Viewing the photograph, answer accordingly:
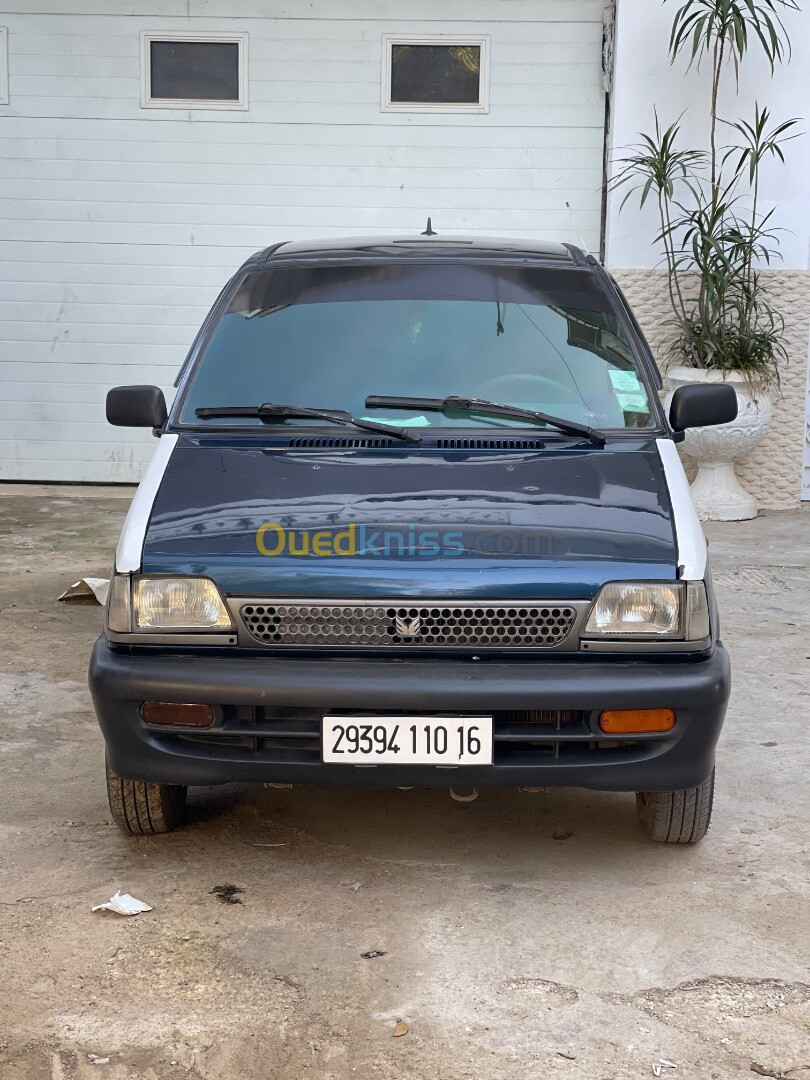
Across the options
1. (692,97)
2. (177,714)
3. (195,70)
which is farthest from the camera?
(195,70)

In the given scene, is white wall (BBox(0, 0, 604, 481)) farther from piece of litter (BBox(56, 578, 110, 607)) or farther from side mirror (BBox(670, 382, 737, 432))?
side mirror (BBox(670, 382, 737, 432))

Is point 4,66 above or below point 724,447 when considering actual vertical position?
above

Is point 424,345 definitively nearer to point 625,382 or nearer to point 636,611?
point 625,382

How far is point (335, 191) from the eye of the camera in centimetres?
904

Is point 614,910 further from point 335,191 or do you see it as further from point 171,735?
point 335,191

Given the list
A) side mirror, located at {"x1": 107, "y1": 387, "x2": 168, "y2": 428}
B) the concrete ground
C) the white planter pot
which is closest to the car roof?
side mirror, located at {"x1": 107, "y1": 387, "x2": 168, "y2": 428}

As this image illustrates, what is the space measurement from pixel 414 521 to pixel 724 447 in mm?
5716

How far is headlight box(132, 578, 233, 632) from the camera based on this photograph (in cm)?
320

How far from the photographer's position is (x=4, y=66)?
904cm

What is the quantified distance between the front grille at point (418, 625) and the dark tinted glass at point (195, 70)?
6.65 m

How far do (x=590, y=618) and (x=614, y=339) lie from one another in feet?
4.29

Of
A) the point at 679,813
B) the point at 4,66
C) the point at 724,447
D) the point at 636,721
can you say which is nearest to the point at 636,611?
the point at 636,721

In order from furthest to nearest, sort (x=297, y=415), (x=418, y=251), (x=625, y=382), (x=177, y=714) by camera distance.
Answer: (x=418, y=251) → (x=625, y=382) → (x=297, y=415) → (x=177, y=714)

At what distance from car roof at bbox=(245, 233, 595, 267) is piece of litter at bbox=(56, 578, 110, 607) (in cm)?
229
